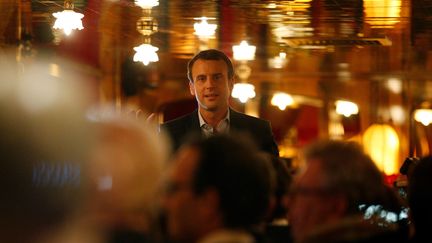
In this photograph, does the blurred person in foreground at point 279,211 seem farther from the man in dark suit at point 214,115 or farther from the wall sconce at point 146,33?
the wall sconce at point 146,33

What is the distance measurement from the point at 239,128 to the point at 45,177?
3.61 m

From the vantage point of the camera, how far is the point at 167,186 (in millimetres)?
3428

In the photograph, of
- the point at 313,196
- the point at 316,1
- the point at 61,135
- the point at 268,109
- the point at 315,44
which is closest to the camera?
the point at 61,135

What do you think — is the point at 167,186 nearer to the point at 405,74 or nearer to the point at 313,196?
the point at 313,196

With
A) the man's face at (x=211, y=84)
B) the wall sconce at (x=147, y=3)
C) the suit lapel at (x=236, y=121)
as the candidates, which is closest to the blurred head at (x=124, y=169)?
the suit lapel at (x=236, y=121)

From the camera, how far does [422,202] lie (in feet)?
14.5

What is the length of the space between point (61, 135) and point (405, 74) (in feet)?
43.0

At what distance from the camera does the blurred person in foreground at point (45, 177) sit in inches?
127

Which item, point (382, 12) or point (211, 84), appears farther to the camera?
point (382, 12)

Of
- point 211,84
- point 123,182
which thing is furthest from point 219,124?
point 123,182

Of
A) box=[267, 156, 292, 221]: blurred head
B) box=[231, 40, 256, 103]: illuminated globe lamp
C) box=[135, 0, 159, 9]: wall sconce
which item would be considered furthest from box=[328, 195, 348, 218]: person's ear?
box=[231, 40, 256, 103]: illuminated globe lamp

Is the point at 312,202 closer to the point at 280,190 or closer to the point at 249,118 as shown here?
the point at 280,190

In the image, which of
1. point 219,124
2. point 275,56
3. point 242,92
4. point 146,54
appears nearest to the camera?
point 219,124

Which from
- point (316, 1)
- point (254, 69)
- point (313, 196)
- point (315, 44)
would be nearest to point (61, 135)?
point (313, 196)
